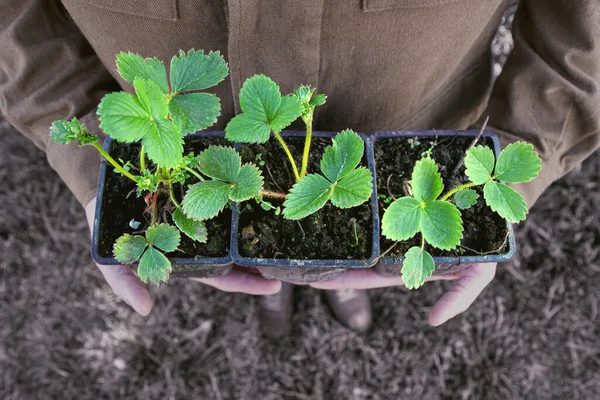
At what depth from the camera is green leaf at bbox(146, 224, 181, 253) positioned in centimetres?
83

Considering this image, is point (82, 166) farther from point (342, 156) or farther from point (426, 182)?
point (426, 182)

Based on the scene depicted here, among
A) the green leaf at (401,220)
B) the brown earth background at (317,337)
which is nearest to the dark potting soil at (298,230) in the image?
the green leaf at (401,220)

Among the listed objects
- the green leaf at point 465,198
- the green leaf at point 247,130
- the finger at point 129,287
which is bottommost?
the finger at point 129,287

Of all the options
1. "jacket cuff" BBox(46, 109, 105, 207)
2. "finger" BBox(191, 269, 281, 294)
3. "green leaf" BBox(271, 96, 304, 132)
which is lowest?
"finger" BBox(191, 269, 281, 294)

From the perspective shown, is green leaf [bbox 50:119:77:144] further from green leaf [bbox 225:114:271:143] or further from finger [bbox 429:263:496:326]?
finger [bbox 429:263:496:326]

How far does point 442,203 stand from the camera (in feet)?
2.50

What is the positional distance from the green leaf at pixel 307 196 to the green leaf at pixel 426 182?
5.3 inches

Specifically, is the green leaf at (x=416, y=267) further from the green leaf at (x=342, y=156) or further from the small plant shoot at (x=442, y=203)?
the green leaf at (x=342, y=156)

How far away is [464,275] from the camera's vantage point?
3.88 feet

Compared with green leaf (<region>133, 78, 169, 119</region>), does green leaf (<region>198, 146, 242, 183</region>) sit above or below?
below

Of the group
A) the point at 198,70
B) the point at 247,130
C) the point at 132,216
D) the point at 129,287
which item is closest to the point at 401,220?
the point at 247,130

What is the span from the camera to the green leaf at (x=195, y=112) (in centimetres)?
74

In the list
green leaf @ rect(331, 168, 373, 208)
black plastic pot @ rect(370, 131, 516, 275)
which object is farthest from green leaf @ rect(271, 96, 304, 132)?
black plastic pot @ rect(370, 131, 516, 275)

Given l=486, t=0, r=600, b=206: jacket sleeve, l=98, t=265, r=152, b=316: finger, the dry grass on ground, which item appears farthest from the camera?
the dry grass on ground
